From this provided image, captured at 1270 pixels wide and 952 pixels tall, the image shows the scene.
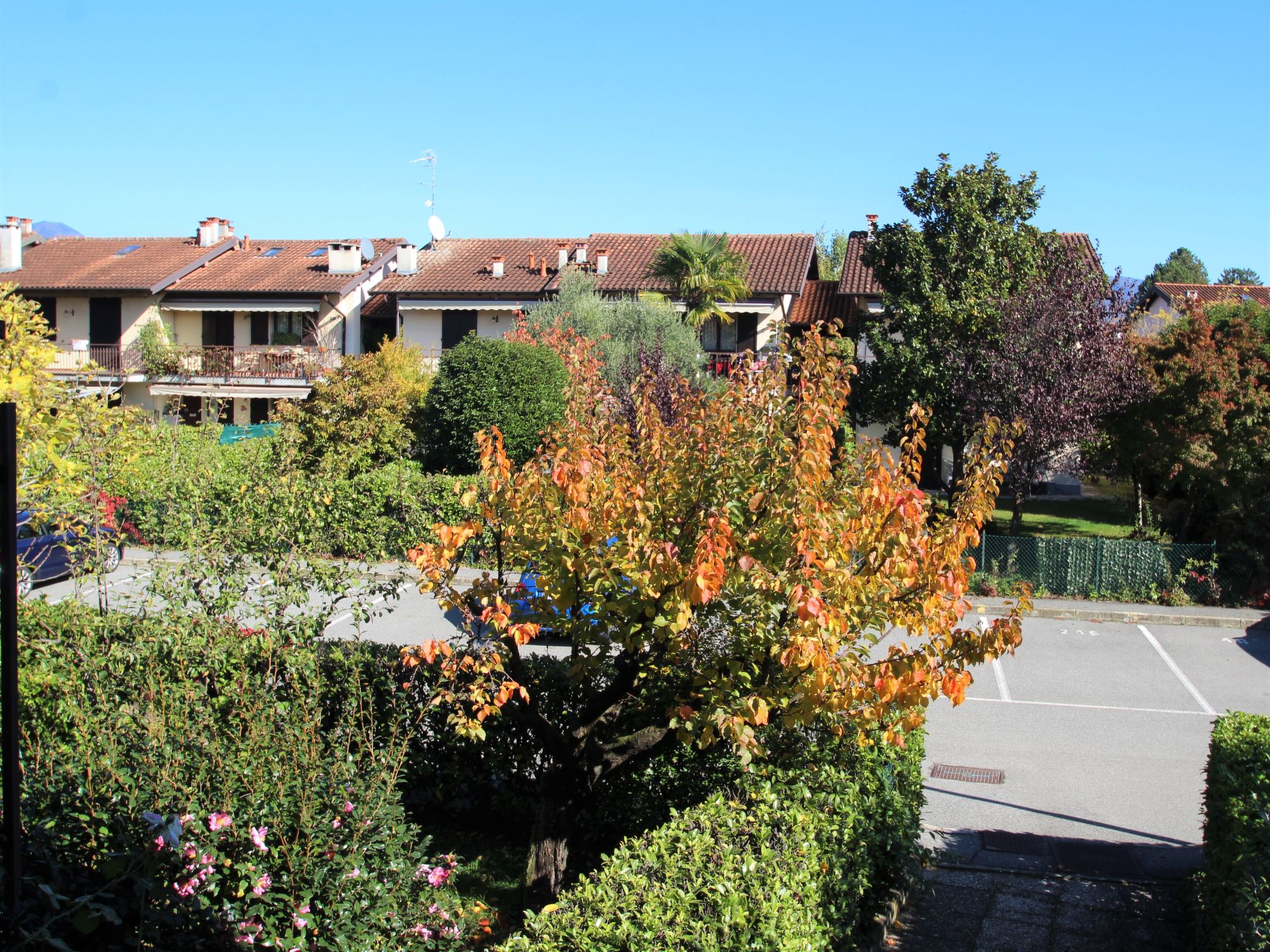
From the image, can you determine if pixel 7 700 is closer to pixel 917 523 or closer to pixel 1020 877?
pixel 917 523

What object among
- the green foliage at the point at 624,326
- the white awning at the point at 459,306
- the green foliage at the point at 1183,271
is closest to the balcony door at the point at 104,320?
the white awning at the point at 459,306

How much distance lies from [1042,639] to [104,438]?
13777 mm

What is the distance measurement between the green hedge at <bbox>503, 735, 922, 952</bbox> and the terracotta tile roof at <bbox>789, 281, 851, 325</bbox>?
27956mm

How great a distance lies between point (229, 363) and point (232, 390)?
1.23m

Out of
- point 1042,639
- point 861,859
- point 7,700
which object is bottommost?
point 1042,639

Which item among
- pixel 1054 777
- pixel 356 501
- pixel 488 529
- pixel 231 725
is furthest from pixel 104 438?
pixel 356 501

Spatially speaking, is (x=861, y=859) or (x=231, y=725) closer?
(x=861, y=859)

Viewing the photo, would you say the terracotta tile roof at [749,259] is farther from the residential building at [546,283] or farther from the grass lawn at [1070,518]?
the grass lawn at [1070,518]

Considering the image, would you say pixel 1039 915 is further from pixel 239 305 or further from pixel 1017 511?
pixel 239 305

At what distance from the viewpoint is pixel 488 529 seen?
6.65 meters

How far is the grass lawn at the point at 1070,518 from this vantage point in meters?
25.6

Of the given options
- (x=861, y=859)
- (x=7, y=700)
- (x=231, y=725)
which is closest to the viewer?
(x=7, y=700)

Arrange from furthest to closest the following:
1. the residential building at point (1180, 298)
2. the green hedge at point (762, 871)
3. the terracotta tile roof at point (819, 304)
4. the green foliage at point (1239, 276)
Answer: the green foliage at point (1239, 276) < the terracotta tile roof at point (819, 304) < the residential building at point (1180, 298) < the green hedge at point (762, 871)

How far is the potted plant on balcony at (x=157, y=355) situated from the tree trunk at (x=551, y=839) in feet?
106
